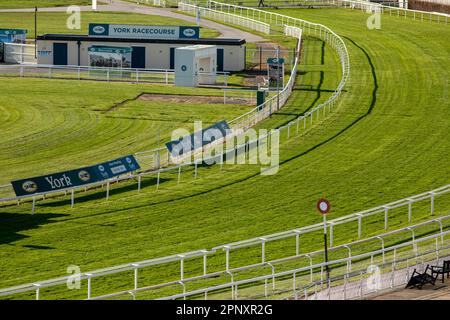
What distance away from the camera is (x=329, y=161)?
4162 cm

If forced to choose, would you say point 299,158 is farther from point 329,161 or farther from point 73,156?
point 73,156

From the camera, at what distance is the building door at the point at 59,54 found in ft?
226

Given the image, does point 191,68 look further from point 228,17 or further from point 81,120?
point 228,17

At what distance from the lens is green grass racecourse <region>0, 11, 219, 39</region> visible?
3354 inches

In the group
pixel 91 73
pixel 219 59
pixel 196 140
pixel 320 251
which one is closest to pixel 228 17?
pixel 219 59

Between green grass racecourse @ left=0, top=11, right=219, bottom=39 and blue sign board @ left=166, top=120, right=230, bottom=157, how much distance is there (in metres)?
37.1

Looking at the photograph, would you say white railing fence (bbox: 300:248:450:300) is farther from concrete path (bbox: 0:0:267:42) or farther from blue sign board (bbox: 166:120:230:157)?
concrete path (bbox: 0:0:267:42)

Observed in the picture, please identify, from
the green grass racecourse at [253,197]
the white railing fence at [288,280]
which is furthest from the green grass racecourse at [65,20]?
the white railing fence at [288,280]

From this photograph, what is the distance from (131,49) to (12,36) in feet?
30.5

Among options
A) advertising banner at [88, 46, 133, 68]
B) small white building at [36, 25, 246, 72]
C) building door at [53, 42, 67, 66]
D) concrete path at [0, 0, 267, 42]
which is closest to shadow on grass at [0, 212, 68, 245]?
advertising banner at [88, 46, 133, 68]

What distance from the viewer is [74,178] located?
37.0 m

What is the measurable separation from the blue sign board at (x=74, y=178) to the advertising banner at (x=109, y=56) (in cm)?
2924

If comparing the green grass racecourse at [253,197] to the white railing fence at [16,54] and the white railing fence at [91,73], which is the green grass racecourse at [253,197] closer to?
the white railing fence at [91,73]
